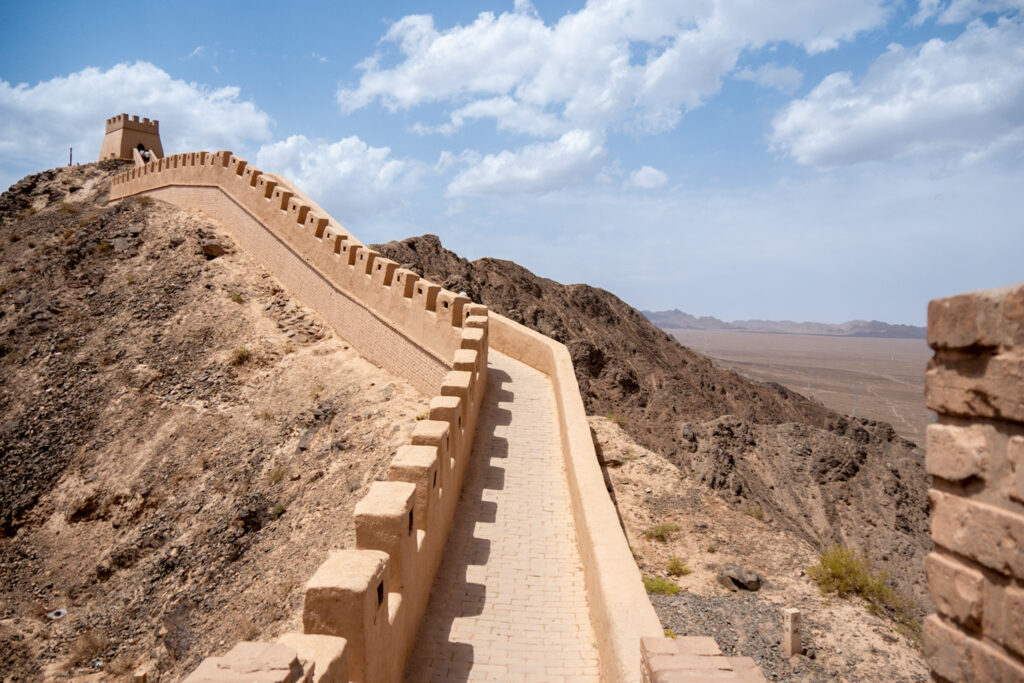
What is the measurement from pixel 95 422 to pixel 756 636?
551 inches

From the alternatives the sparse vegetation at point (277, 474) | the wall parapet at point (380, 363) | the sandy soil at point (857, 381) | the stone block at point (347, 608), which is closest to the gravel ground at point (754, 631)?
the wall parapet at point (380, 363)

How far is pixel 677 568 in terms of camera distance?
11.4m

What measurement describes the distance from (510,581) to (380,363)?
8.41 m

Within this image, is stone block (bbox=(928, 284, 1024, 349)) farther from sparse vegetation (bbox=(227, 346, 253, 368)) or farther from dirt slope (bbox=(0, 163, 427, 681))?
sparse vegetation (bbox=(227, 346, 253, 368))

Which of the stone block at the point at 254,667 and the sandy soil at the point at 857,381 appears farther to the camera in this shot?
the sandy soil at the point at 857,381

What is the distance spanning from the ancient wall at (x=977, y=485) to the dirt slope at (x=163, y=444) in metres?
7.91

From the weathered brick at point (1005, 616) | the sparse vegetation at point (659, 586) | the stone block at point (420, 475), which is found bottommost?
the sparse vegetation at point (659, 586)

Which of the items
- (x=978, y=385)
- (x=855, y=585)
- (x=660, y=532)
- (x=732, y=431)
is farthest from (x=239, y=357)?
(x=978, y=385)

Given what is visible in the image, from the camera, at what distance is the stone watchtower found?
32500mm

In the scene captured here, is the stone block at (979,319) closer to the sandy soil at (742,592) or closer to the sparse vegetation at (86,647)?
the sandy soil at (742,592)

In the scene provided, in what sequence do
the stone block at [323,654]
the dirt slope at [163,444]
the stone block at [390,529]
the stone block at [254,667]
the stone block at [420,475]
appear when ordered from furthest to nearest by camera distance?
the dirt slope at [163,444] → the stone block at [420,475] → the stone block at [390,529] → the stone block at [323,654] → the stone block at [254,667]

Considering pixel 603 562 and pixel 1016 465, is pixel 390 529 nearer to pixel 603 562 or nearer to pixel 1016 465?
pixel 603 562

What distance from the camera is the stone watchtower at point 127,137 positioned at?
107 feet

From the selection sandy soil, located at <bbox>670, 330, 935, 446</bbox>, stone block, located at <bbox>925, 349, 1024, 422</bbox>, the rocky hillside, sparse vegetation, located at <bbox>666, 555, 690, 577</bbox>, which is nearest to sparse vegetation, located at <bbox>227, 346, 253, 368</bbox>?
the rocky hillside
